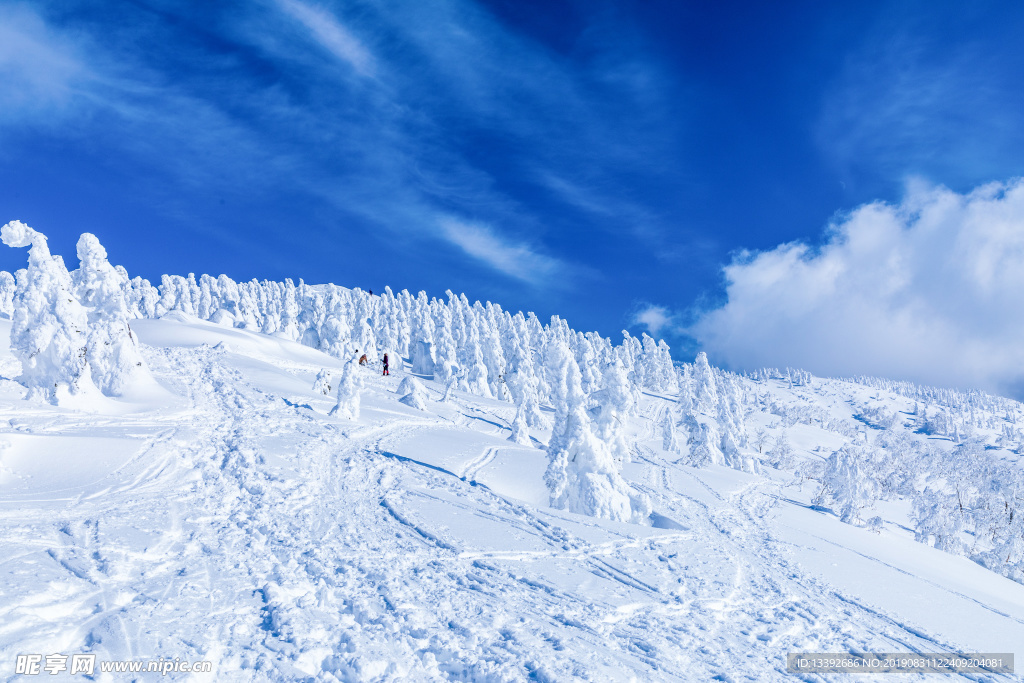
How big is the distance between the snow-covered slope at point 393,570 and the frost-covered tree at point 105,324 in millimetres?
2680

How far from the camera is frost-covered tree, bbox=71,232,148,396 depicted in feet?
67.3

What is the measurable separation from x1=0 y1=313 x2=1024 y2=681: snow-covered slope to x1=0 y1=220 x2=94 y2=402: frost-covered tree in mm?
952

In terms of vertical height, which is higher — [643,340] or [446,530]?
[643,340]

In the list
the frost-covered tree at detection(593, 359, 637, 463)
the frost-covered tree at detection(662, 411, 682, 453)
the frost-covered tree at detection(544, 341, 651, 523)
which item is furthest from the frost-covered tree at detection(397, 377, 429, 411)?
the frost-covered tree at detection(662, 411, 682, 453)

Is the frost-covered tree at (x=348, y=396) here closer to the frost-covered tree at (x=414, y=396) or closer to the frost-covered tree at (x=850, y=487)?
the frost-covered tree at (x=414, y=396)

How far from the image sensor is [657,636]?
7504 mm

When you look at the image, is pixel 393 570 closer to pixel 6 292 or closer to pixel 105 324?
pixel 105 324

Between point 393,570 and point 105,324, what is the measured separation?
20.8 metres

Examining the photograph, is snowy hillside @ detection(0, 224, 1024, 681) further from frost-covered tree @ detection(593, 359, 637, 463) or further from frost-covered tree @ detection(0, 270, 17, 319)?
frost-covered tree @ detection(0, 270, 17, 319)

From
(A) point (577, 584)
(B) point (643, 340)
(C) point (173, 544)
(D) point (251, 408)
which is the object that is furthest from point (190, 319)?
(B) point (643, 340)

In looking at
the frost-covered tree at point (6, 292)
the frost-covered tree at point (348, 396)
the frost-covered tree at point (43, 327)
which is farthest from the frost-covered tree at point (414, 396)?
the frost-covered tree at point (6, 292)

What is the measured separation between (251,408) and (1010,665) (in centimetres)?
2413

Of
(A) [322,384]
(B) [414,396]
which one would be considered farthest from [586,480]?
(A) [322,384]

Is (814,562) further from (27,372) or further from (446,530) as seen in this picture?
(27,372)
